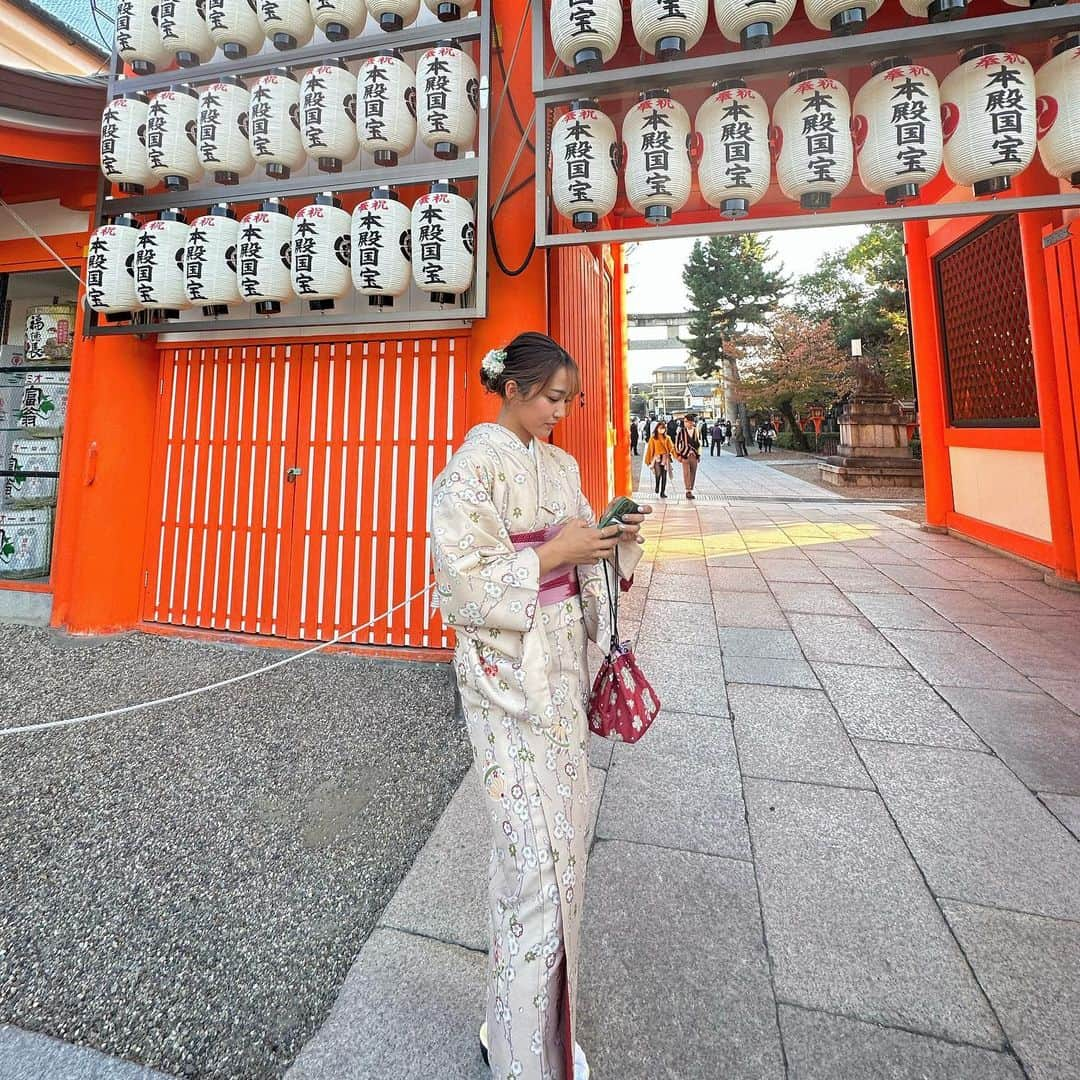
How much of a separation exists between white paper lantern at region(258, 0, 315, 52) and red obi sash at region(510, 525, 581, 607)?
4.72 meters

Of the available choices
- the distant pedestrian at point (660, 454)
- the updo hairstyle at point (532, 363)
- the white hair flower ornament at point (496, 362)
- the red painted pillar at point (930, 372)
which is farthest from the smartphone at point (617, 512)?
the distant pedestrian at point (660, 454)

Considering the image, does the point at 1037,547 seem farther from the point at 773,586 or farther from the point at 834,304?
the point at 834,304

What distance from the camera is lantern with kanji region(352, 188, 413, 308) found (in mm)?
3447

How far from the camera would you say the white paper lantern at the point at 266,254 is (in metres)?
3.66

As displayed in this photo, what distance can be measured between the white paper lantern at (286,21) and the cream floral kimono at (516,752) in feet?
14.8

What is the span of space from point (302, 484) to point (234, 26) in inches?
132

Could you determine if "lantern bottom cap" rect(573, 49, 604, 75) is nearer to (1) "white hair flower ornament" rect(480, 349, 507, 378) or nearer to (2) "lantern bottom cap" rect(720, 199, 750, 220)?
(2) "lantern bottom cap" rect(720, 199, 750, 220)

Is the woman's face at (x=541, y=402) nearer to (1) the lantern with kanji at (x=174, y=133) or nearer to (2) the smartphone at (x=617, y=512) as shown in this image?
(2) the smartphone at (x=617, y=512)

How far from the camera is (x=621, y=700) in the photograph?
1454mm

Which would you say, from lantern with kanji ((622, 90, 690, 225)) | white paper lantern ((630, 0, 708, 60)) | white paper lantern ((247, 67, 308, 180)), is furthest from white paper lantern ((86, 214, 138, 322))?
white paper lantern ((630, 0, 708, 60))

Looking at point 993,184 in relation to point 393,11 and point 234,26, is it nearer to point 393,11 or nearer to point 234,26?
point 393,11

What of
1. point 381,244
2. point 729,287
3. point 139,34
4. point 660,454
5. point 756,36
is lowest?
point 381,244

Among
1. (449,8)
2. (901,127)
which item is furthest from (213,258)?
(901,127)

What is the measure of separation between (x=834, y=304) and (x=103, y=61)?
26.1 m
